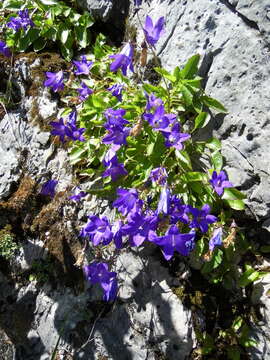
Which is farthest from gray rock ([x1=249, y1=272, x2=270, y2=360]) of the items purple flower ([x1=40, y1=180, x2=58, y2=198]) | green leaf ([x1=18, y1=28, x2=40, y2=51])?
green leaf ([x1=18, y1=28, x2=40, y2=51])

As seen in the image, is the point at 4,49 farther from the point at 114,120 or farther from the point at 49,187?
the point at 114,120

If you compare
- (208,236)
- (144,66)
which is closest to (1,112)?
(144,66)

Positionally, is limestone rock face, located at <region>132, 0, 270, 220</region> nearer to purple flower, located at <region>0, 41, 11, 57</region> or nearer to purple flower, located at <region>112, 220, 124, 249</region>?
purple flower, located at <region>112, 220, 124, 249</region>

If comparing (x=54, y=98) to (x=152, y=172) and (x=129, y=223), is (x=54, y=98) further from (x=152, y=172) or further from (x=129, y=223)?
(x=129, y=223)

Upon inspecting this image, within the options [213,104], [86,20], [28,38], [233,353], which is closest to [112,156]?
[213,104]

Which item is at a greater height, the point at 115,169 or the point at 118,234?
the point at 115,169

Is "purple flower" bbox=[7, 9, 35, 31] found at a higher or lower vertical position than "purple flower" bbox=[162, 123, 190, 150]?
lower
